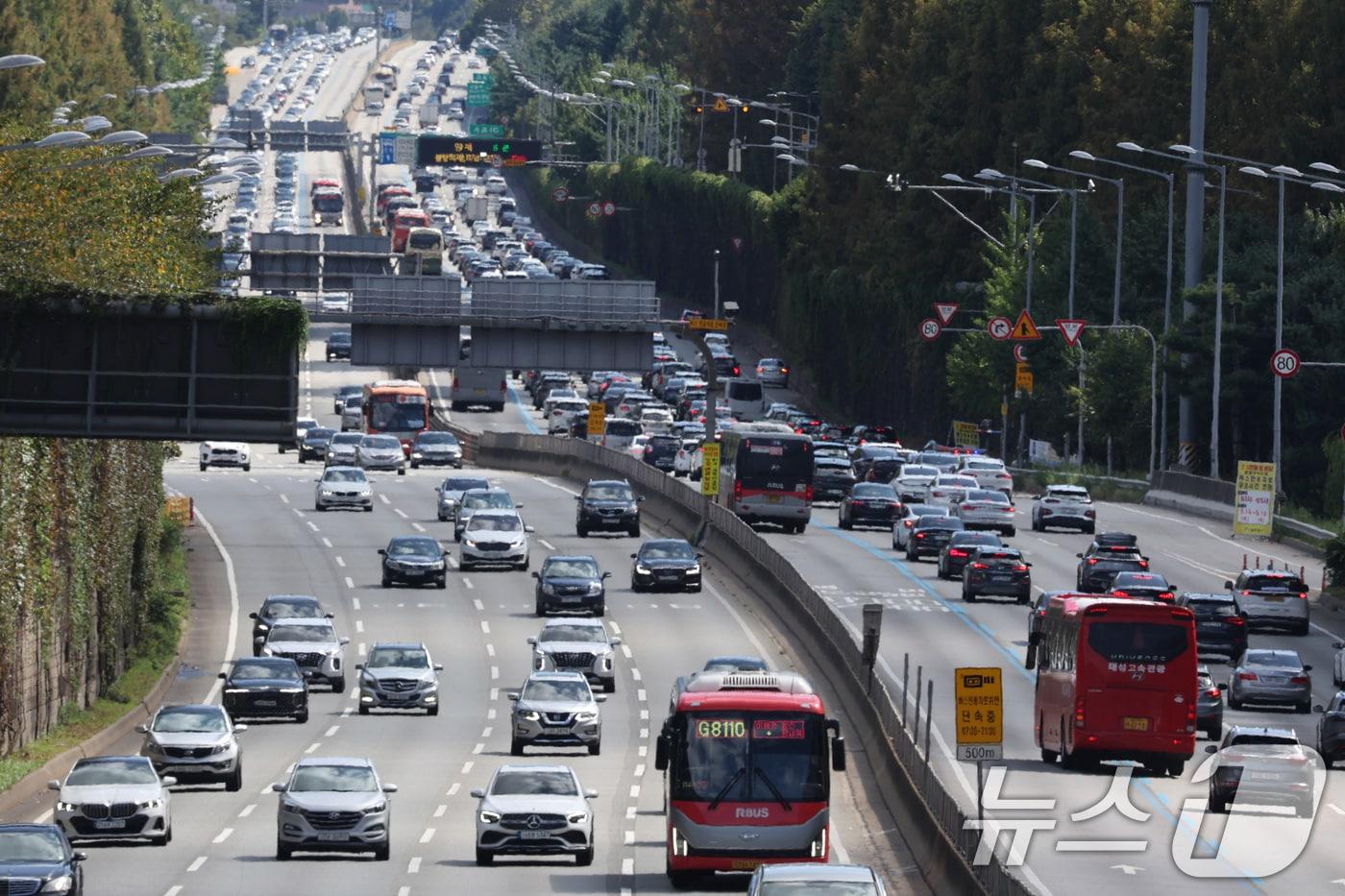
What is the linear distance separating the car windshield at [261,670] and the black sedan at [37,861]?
2260 cm

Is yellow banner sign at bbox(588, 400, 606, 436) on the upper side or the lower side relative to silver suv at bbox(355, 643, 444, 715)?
upper

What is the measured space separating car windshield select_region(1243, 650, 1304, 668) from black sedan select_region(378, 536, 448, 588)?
83.7 feet

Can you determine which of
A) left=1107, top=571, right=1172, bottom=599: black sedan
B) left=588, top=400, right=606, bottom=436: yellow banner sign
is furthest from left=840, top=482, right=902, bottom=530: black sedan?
left=588, top=400, right=606, bottom=436: yellow banner sign

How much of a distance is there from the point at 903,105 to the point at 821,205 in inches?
540

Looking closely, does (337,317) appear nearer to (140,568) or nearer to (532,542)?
(532,542)

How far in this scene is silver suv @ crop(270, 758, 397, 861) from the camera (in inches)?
1479

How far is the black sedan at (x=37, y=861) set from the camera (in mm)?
30641

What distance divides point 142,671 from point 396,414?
55.2 m

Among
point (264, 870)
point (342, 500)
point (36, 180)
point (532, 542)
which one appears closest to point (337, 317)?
point (342, 500)

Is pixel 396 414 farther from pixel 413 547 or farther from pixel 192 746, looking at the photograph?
pixel 192 746

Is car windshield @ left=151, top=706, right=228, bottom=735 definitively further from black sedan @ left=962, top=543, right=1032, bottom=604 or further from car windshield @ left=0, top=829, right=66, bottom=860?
black sedan @ left=962, top=543, right=1032, bottom=604

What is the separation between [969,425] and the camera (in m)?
123

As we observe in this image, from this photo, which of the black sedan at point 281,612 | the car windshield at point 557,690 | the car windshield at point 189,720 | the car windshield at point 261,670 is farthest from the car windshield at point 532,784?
the black sedan at point 281,612

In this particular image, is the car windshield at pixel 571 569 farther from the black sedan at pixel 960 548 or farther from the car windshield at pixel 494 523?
the black sedan at pixel 960 548
